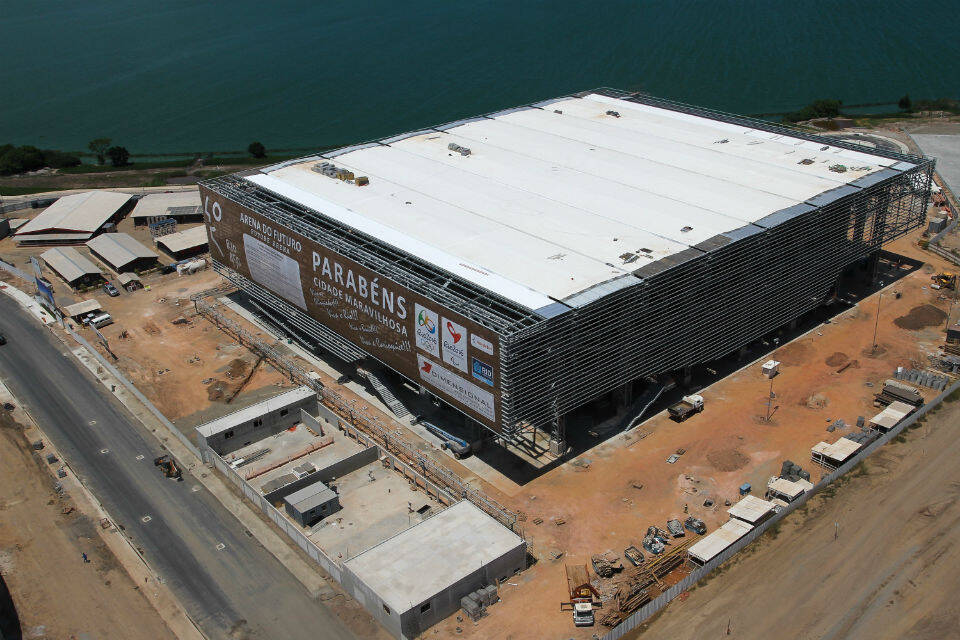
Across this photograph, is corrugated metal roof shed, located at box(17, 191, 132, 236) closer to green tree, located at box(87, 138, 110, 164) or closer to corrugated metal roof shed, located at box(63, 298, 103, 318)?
corrugated metal roof shed, located at box(63, 298, 103, 318)

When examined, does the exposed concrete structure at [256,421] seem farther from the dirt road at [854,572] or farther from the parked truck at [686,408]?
the dirt road at [854,572]

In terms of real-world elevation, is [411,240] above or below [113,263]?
above

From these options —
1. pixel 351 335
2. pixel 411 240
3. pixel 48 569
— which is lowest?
pixel 48 569

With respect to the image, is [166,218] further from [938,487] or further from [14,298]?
[938,487]

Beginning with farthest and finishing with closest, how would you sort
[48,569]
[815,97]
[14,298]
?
[815,97] → [14,298] → [48,569]

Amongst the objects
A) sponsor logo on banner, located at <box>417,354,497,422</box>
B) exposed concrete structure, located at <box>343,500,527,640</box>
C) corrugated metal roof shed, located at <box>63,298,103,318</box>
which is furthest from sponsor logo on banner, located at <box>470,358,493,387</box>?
corrugated metal roof shed, located at <box>63,298,103,318</box>

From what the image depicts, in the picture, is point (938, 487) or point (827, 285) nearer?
point (938, 487)

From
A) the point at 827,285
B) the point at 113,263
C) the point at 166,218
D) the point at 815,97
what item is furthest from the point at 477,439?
the point at 815,97
